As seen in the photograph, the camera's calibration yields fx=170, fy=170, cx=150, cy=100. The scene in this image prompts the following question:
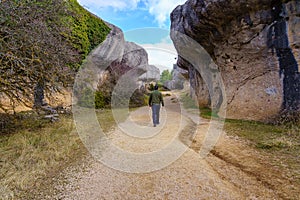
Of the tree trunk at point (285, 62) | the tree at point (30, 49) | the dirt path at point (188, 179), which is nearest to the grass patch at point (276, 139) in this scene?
the dirt path at point (188, 179)

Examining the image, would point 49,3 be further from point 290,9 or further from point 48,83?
point 290,9

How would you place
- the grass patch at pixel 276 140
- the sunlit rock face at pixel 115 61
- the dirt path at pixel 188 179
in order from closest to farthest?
1. the dirt path at pixel 188 179
2. the grass patch at pixel 276 140
3. the sunlit rock face at pixel 115 61

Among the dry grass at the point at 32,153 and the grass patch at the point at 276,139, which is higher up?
the grass patch at the point at 276,139

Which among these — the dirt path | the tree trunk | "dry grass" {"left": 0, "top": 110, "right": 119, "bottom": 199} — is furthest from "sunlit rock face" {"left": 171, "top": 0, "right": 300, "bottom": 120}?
"dry grass" {"left": 0, "top": 110, "right": 119, "bottom": 199}

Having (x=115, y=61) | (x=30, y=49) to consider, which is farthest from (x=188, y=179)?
(x=115, y=61)

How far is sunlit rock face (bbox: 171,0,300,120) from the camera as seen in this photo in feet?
19.3

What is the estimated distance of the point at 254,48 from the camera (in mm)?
6809

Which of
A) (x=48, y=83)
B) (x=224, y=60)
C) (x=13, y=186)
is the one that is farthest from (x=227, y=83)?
(x=13, y=186)

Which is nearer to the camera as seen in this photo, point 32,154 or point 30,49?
point 32,154

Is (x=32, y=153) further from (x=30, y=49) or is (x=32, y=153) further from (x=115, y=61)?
(x=115, y=61)

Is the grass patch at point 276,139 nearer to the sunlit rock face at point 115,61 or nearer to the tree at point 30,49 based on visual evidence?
the tree at point 30,49

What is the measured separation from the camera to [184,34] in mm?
9664

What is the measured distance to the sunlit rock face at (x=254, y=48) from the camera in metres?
5.88

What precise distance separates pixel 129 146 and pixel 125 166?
1.15m
